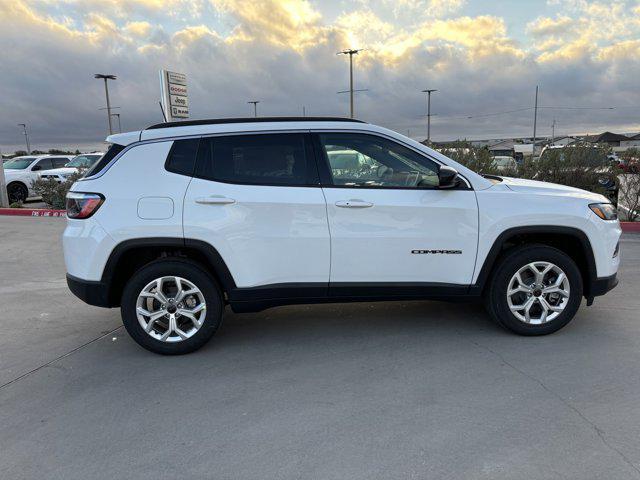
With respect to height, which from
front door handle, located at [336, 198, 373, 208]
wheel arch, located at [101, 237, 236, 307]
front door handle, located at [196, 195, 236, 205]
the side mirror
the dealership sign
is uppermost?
the dealership sign

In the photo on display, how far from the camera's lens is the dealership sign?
12.2m

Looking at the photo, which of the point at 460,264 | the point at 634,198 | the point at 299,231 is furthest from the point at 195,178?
the point at 634,198

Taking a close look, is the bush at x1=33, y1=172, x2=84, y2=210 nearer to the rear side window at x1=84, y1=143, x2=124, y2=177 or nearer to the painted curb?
the painted curb

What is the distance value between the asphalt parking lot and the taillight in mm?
1233

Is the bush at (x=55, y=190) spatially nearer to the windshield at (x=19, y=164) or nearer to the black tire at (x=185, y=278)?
the windshield at (x=19, y=164)

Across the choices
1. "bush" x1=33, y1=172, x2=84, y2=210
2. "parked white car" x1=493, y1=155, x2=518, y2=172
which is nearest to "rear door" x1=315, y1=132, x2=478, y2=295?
"parked white car" x1=493, y1=155, x2=518, y2=172

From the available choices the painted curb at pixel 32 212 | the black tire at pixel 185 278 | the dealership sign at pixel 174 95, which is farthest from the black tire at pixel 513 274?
the painted curb at pixel 32 212

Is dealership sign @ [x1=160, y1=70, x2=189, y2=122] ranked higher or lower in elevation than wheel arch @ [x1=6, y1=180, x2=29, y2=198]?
higher

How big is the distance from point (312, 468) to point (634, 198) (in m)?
9.67

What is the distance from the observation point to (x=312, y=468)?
2602 mm

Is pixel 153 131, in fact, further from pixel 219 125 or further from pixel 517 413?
pixel 517 413

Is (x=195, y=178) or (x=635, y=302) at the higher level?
(x=195, y=178)

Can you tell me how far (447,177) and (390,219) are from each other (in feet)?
1.82

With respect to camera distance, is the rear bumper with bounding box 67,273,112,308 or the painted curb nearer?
the rear bumper with bounding box 67,273,112,308
